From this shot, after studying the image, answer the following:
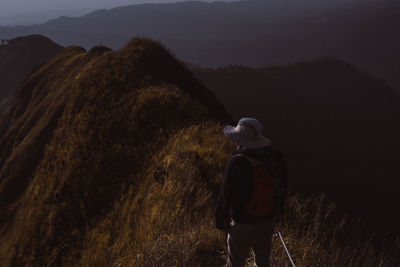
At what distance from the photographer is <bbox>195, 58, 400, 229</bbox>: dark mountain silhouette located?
43.9 m

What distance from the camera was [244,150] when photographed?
9.03 feet

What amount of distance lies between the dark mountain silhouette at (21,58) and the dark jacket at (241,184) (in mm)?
82114

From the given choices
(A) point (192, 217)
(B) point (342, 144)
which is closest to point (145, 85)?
(A) point (192, 217)

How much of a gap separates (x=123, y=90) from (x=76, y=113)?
2.89 m

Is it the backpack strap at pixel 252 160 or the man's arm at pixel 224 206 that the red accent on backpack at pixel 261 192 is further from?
the man's arm at pixel 224 206

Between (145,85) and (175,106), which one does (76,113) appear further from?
(175,106)

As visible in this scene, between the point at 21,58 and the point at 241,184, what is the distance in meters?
91.9

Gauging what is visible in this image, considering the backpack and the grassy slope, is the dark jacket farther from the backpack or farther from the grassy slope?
the grassy slope

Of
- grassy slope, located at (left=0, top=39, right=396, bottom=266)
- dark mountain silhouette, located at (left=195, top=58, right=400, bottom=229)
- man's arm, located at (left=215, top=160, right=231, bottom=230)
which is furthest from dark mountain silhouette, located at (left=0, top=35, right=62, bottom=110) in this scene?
man's arm, located at (left=215, top=160, right=231, bottom=230)

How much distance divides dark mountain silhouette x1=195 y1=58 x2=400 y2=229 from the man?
36.1 meters

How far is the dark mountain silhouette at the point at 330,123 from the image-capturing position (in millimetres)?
43906

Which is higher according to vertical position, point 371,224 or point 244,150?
point 244,150

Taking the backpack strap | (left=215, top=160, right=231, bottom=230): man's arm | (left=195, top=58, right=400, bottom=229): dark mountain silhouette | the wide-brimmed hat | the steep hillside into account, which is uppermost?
the wide-brimmed hat

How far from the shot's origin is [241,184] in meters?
2.70
